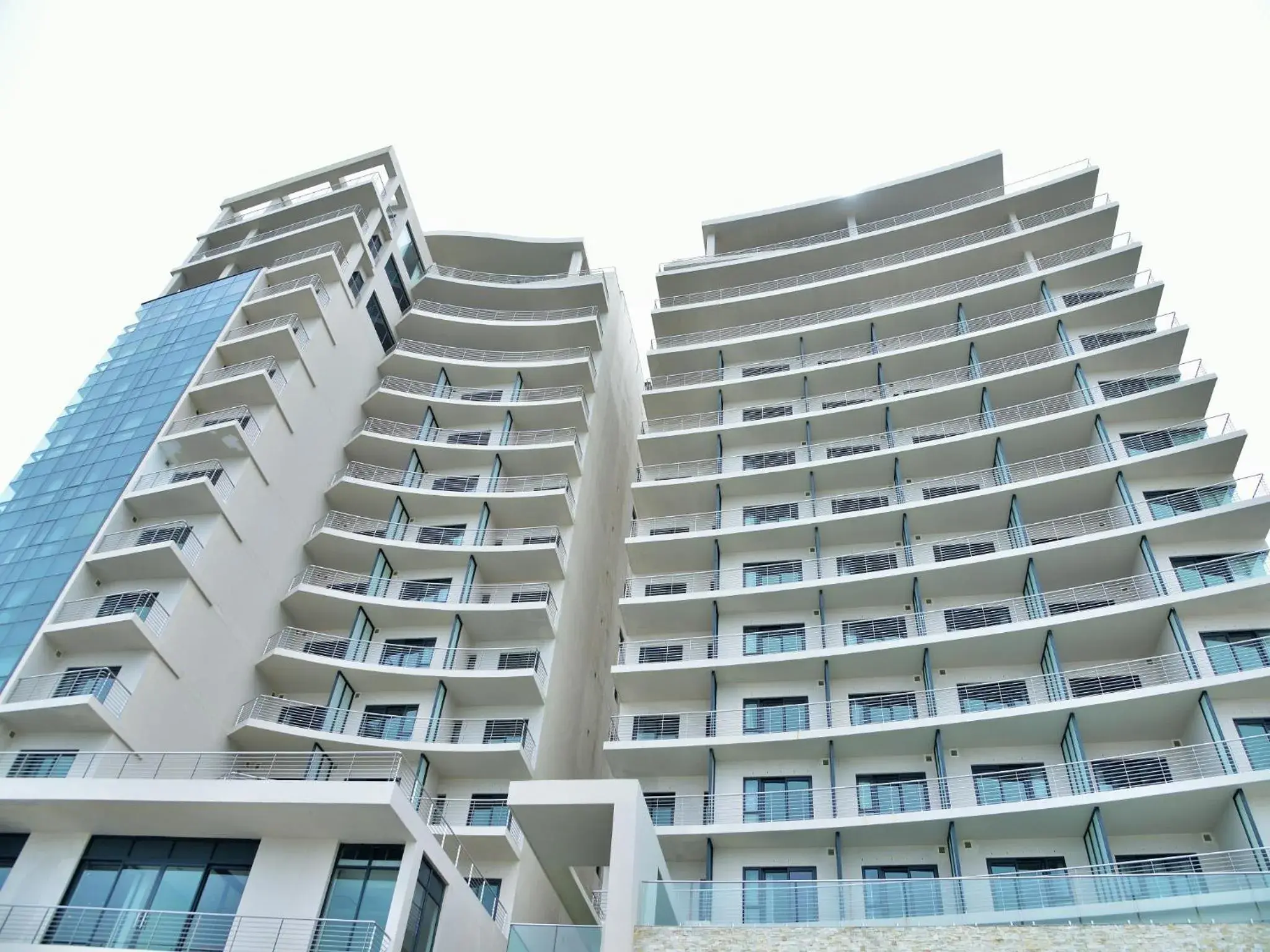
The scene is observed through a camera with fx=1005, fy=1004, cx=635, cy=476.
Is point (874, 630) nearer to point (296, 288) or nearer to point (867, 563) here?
point (867, 563)

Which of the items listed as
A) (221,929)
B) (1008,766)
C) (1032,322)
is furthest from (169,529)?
(1032,322)

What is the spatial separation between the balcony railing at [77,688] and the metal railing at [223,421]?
31.2 ft

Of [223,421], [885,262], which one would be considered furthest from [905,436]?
[223,421]

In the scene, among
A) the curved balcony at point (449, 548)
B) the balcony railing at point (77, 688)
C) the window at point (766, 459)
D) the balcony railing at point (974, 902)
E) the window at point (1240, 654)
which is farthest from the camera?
the window at point (766, 459)

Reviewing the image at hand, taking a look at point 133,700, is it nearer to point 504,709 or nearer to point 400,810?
point 504,709

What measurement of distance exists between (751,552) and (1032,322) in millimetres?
13450

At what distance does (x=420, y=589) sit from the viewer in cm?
3653

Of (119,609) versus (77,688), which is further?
(119,609)

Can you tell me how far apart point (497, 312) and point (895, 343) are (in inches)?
707

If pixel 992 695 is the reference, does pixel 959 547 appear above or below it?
above

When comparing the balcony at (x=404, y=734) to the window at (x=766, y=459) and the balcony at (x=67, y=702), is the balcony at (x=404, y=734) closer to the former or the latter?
the balcony at (x=67, y=702)

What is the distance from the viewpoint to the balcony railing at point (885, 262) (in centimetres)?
4138

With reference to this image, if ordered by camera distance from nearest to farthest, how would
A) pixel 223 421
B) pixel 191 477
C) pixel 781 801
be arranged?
pixel 781 801, pixel 191 477, pixel 223 421

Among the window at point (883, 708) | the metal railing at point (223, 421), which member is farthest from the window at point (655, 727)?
the metal railing at point (223, 421)
